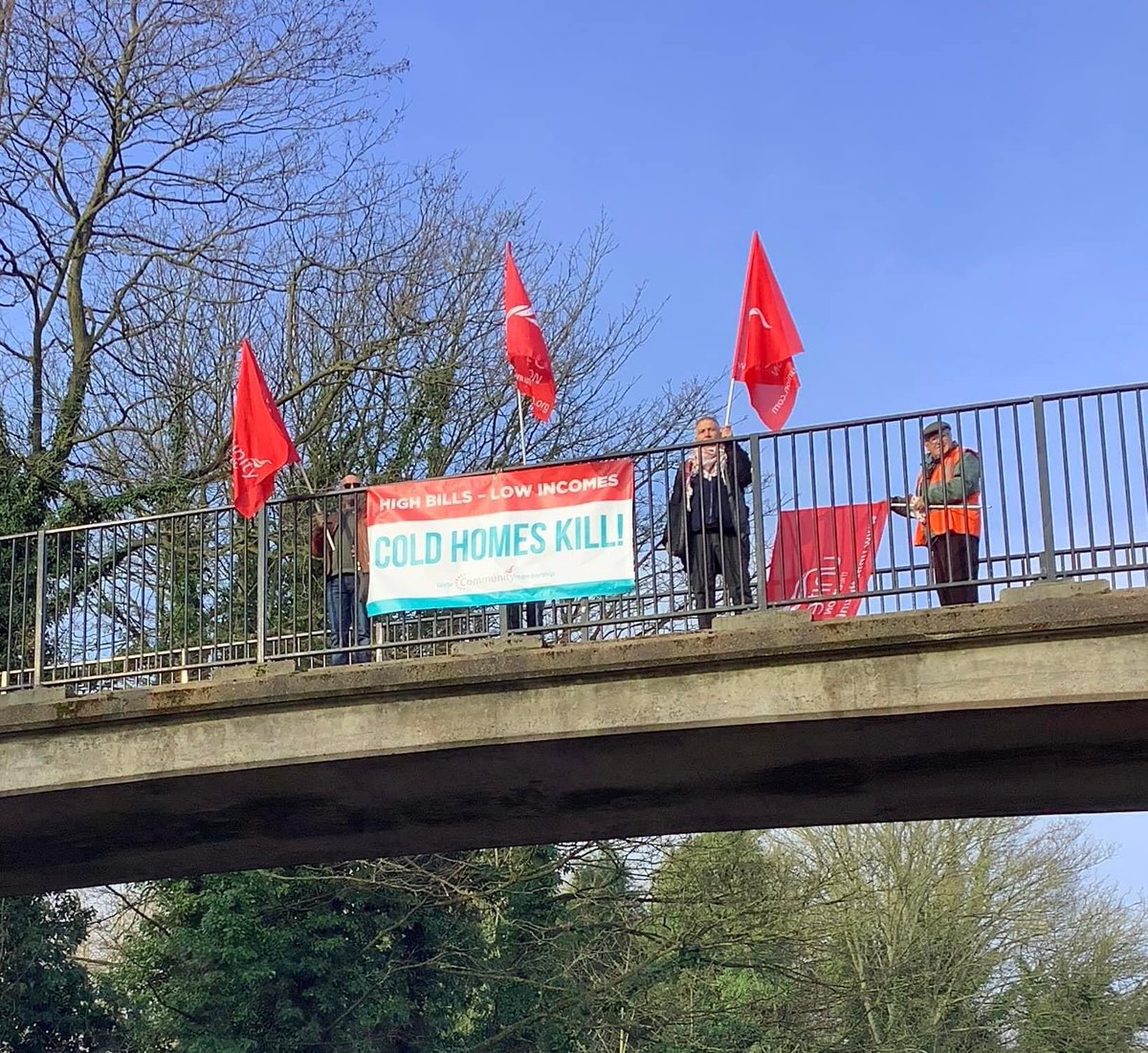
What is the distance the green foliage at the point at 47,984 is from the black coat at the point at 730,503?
13602 mm

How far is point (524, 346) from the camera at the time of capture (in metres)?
13.2

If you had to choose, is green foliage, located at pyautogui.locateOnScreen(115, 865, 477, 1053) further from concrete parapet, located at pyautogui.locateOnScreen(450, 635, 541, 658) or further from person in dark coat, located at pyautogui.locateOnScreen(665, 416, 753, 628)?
person in dark coat, located at pyautogui.locateOnScreen(665, 416, 753, 628)

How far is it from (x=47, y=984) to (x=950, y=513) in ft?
54.4

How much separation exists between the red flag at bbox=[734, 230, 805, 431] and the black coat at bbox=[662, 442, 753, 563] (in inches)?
26.7

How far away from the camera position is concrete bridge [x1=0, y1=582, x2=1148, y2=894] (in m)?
10.3

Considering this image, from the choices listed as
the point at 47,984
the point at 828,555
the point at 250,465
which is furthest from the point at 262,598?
the point at 47,984

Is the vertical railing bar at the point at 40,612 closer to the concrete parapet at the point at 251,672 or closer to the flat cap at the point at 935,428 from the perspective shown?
the concrete parapet at the point at 251,672

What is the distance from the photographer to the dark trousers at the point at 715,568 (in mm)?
11445

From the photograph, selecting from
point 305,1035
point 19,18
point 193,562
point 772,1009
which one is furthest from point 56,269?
point 772,1009

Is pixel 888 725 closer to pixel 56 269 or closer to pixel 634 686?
pixel 634 686

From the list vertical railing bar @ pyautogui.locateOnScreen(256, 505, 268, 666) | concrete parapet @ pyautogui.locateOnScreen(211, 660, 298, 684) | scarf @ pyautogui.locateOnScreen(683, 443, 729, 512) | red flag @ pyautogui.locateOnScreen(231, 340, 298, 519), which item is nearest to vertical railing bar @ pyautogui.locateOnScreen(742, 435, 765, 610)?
scarf @ pyautogui.locateOnScreen(683, 443, 729, 512)

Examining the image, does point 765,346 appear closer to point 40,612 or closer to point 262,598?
point 262,598

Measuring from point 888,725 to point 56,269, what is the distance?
1737 centimetres

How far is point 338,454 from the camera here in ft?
78.0
